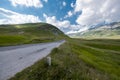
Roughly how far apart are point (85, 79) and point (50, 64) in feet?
10.7

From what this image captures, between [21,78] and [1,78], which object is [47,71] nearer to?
[21,78]

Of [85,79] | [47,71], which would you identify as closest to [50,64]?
[47,71]

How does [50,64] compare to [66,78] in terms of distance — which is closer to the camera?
[66,78]

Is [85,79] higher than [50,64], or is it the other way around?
[50,64]

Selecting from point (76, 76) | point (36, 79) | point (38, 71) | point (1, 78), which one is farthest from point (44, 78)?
point (1, 78)

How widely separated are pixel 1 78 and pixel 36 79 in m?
2.83

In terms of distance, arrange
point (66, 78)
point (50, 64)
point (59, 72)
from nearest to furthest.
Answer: point (66, 78), point (59, 72), point (50, 64)

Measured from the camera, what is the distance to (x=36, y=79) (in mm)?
11148

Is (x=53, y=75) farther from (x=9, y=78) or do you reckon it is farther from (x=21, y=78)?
(x=9, y=78)

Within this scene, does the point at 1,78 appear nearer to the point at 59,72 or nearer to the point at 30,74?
the point at 30,74

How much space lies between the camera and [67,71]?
1184 cm

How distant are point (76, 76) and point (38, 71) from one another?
3.03 meters

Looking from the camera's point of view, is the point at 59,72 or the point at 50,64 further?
the point at 50,64

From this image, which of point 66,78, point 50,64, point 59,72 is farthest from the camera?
point 50,64
